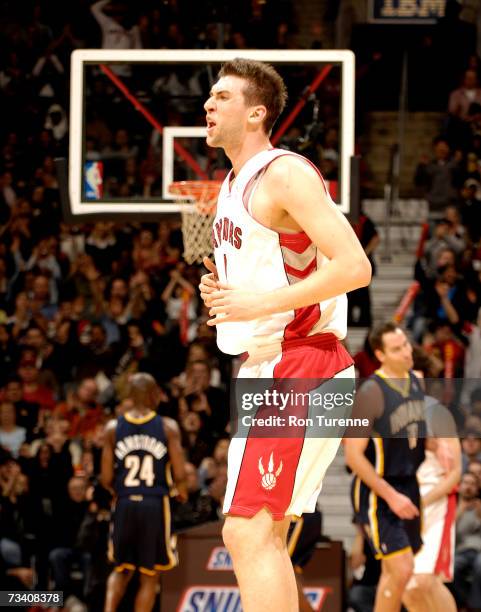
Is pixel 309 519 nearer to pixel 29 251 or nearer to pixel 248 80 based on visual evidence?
pixel 248 80

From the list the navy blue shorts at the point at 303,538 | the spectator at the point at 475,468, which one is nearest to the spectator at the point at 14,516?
the navy blue shorts at the point at 303,538

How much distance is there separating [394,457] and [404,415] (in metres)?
0.28

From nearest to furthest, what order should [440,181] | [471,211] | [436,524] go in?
[436,524] → [471,211] → [440,181]

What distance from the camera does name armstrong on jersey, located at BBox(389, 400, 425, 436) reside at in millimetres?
7531

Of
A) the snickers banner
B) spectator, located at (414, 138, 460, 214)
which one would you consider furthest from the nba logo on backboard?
the snickers banner

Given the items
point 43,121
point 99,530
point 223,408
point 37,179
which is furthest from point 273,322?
point 43,121

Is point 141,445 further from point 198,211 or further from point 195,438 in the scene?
point 195,438

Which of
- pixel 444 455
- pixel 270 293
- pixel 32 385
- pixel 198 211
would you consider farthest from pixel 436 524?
pixel 32 385

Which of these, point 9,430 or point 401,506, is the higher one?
point 401,506

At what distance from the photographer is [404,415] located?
298 inches

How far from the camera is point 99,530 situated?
371 inches

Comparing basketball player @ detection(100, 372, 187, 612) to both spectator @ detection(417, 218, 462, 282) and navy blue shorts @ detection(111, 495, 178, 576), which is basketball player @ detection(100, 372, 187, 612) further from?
spectator @ detection(417, 218, 462, 282)

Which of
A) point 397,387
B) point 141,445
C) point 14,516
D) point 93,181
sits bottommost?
point 14,516

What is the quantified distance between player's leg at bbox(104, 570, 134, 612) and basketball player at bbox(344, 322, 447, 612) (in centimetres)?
204
